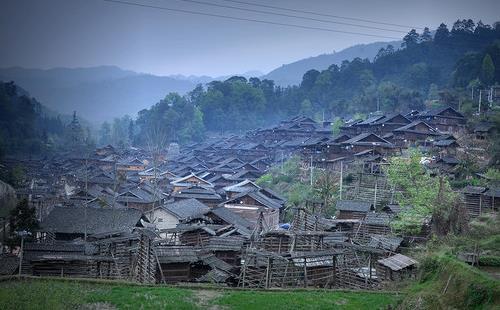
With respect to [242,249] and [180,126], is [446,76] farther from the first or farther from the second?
[242,249]

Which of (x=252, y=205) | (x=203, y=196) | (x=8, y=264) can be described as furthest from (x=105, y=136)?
(x=8, y=264)

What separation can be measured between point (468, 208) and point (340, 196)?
9668mm

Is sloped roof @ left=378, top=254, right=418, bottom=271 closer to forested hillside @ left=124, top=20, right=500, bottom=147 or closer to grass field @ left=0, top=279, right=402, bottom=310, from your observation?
grass field @ left=0, top=279, right=402, bottom=310

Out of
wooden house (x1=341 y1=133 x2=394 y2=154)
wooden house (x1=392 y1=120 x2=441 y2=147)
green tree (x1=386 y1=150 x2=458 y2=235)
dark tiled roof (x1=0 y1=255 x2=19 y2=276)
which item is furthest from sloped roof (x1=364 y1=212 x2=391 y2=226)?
wooden house (x1=392 y1=120 x2=441 y2=147)

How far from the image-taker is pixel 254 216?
121 ft

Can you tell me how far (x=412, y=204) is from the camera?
89.0ft

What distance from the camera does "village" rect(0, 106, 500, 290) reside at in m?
19.1

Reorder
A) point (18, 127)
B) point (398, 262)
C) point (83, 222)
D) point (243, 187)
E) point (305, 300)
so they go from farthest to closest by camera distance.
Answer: point (18, 127), point (243, 187), point (83, 222), point (398, 262), point (305, 300)

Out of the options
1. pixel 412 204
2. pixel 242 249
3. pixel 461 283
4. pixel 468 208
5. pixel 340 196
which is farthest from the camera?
pixel 340 196

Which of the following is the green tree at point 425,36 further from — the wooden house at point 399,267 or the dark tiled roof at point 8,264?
the dark tiled roof at point 8,264

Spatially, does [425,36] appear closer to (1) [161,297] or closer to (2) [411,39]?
(2) [411,39]

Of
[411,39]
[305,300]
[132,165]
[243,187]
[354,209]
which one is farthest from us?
[411,39]

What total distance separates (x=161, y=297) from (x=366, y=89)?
68.2 m

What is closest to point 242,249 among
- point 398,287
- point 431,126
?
point 398,287
